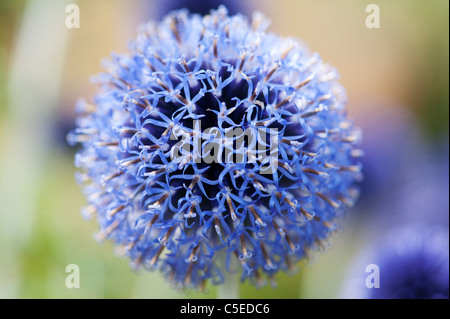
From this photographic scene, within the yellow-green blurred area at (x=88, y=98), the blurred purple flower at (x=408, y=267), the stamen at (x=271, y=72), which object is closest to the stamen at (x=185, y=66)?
the stamen at (x=271, y=72)

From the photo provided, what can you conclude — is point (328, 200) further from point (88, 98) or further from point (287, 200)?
point (88, 98)

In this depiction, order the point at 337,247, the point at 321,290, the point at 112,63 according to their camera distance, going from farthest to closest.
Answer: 1. the point at 337,247
2. the point at 321,290
3. the point at 112,63

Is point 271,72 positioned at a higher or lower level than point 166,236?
higher

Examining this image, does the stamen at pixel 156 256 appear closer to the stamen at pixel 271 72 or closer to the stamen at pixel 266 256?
the stamen at pixel 266 256

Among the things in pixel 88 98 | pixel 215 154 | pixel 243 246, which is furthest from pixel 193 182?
pixel 88 98
